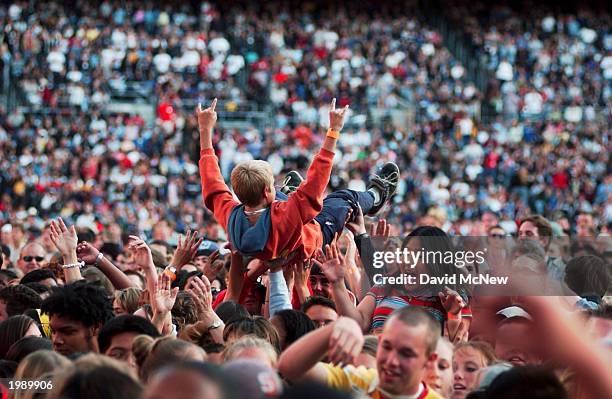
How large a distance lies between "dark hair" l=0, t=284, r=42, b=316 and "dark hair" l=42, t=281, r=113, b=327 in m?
1.23

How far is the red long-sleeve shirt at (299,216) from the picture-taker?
20.4 ft

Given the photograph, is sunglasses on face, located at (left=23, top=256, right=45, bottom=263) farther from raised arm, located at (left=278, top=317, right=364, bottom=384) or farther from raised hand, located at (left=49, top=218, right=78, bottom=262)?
raised arm, located at (left=278, top=317, right=364, bottom=384)

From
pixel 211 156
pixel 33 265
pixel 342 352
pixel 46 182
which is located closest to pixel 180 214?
pixel 46 182

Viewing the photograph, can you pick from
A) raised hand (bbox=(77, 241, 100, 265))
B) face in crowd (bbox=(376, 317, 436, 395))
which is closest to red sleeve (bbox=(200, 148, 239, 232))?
raised hand (bbox=(77, 241, 100, 265))

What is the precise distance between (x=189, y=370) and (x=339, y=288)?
2.88 m

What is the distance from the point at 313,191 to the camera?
620cm

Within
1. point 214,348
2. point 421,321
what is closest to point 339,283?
point 214,348

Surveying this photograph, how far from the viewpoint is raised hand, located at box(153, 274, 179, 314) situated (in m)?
6.03

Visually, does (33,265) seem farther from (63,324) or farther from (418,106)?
(418,106)

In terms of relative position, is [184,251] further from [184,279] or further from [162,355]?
[162,355]

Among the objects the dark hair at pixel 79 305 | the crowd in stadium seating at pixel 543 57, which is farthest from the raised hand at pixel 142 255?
the crowd in stadium seating at pixel 543 57

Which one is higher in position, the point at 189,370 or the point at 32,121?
the point at 32,121

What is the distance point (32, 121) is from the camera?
1012 inches

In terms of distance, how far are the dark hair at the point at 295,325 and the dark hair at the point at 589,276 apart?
1845 mm
